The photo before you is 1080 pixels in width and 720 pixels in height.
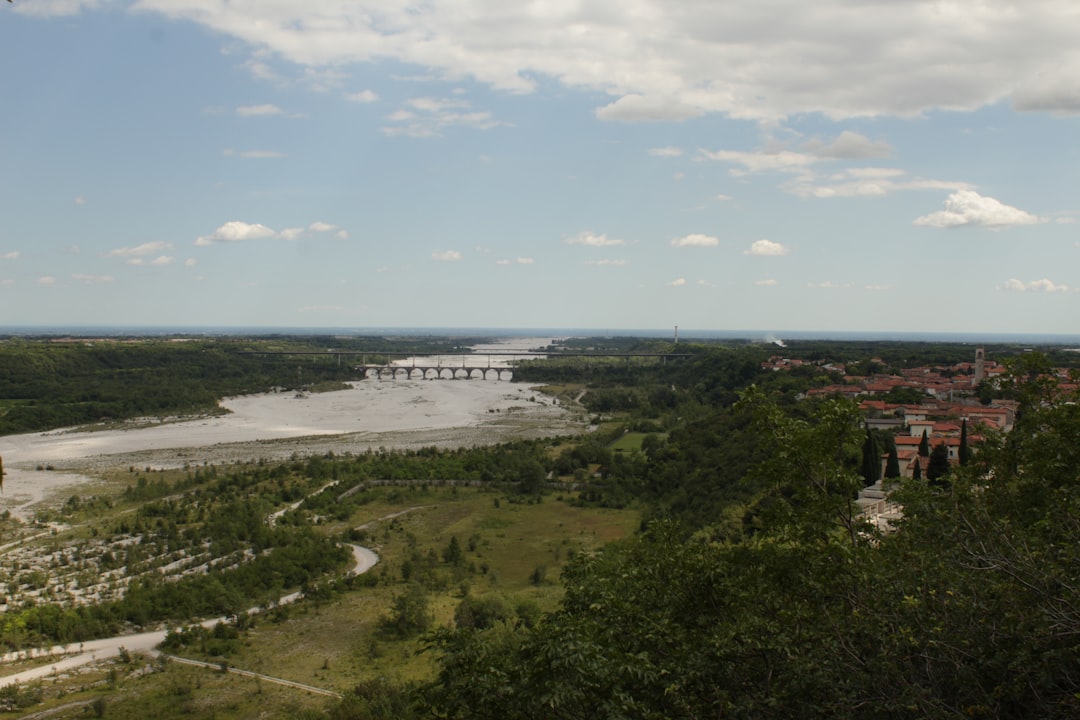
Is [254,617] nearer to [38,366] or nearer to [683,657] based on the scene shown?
[683,657]

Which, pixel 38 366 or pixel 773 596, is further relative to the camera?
pixel 38 366

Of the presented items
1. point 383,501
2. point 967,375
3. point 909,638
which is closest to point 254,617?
point 383,501

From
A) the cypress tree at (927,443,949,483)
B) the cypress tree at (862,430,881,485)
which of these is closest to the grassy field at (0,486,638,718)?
the cypress tree at (862,430,881,485)

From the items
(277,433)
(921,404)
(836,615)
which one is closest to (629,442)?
(921,404)

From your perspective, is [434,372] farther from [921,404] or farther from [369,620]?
[369,620]

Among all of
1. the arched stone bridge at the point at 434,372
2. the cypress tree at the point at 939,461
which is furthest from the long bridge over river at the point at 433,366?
the cypress tree at the point at 939,461

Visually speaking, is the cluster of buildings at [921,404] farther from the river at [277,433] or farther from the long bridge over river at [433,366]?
the long bridge over river at [433,366]
